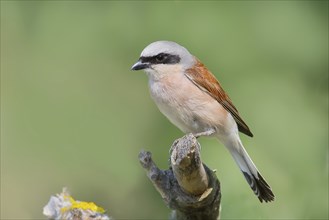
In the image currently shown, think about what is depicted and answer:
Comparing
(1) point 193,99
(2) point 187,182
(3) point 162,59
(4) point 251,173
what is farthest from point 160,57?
(2) point 187,182

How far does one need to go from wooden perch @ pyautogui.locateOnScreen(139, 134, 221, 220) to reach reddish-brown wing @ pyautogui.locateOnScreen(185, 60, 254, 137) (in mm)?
533

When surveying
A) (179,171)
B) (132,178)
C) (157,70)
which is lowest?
(132,178)

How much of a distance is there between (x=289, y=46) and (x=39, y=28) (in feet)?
4.76

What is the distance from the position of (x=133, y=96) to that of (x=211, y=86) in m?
0.65

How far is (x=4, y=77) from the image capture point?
4898 millimetres

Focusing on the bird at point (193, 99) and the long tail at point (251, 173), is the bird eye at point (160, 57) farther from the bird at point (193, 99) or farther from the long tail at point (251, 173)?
the long tail at point (251, 173)

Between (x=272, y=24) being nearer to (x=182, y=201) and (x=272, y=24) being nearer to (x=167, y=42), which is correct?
(x=167, y=42)

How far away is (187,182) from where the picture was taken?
3.55m

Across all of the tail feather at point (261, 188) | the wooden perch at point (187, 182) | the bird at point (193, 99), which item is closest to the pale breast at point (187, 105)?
the bird at point (193, 99)

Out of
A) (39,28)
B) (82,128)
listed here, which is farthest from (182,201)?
(39,28)

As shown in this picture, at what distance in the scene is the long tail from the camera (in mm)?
4059

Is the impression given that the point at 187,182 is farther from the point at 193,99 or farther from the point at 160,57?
the point at 160,57

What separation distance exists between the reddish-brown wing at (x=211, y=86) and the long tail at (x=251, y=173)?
0.38 feet

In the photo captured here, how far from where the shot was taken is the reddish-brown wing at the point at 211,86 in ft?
13.6
